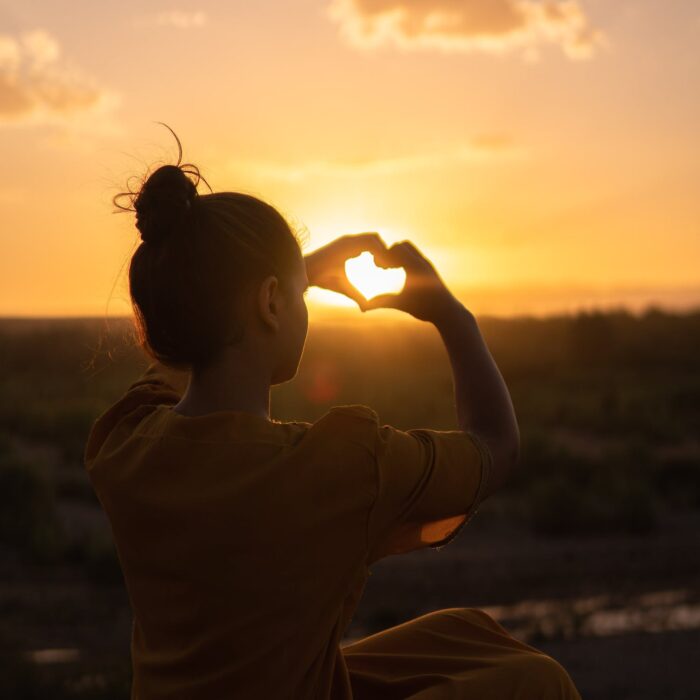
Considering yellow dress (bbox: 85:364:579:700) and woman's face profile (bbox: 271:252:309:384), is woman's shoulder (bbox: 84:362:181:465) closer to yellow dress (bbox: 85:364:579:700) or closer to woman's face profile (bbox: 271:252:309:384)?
yellow dress (bbox: 85:364:579:700)

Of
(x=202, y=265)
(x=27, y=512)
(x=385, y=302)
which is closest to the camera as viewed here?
(x=202, y=265)

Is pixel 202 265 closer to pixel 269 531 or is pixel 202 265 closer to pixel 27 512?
pixel 269 531

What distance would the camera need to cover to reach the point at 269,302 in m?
2.15

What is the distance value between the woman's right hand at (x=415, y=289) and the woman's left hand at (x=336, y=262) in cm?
16

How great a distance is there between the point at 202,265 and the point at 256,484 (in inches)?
16.3

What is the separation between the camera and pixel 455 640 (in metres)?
2.40

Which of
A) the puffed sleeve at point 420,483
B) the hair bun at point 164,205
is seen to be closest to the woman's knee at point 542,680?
the puffed sleeve at point 420,483

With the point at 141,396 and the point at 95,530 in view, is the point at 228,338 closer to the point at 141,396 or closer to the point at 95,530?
the point at 141,396

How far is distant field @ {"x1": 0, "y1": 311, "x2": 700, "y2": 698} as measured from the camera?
689 centimetres

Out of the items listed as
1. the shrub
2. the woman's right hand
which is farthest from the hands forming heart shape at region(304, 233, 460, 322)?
the shrub

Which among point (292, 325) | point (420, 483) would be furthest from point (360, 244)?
point (420, 483)

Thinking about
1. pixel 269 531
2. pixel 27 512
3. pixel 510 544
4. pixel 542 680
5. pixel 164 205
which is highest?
pixel 164 205

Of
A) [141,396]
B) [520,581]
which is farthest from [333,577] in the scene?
[520,581]

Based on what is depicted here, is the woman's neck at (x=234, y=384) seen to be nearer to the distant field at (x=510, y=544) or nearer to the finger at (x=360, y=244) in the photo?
the distant field at (x=510, y=544)
